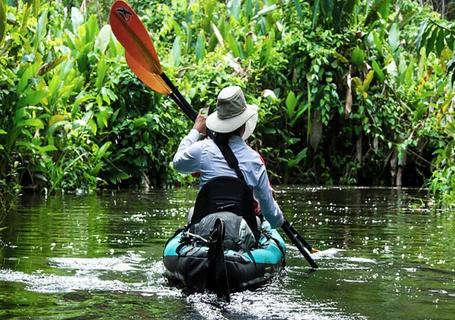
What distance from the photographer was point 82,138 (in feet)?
40.8

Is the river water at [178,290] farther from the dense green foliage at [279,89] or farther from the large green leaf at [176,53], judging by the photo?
the large green leaf at [176,53]

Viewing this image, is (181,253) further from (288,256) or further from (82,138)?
(82,138)

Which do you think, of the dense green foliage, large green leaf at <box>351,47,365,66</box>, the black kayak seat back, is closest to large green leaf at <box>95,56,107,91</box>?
the dense green foliage

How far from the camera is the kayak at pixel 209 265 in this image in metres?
5.04

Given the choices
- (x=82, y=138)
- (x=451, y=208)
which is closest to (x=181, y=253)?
(x=451, y=208)

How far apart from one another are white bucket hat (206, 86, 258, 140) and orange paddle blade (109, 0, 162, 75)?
167 centimetres

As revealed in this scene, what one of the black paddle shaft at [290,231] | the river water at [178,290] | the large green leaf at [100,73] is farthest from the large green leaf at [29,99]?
the black paddle shaft at [290,231]

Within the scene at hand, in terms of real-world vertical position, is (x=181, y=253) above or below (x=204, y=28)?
below

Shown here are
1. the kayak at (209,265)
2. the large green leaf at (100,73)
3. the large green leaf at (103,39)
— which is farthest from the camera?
the large green leaf at (103,39)

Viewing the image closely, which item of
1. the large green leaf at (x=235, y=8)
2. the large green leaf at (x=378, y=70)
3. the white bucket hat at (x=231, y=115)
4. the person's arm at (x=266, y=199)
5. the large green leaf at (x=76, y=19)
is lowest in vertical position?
the person's arm at (x=266, y=199)

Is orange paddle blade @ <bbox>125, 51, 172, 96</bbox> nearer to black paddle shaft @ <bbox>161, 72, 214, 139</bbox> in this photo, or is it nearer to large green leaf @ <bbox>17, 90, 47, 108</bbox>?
black paddle shaft @ <bbox>161, 72, 214, 139</bbox>

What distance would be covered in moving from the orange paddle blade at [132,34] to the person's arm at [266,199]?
6.30ft

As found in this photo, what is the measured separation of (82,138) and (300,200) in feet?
9.91

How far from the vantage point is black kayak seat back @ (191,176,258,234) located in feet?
17.8
